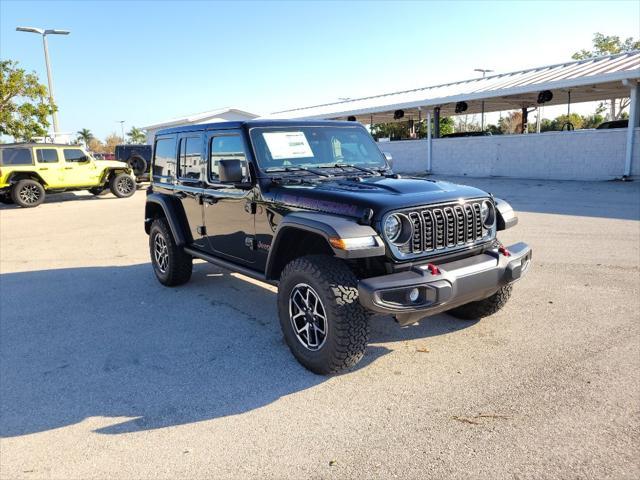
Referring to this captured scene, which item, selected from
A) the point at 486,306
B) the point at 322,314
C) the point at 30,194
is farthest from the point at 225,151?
the point at 30,194

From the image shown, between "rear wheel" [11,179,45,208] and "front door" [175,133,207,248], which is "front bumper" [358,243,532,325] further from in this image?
"rear wheel" [11,179,45,208]

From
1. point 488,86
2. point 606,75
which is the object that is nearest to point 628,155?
point 606,75

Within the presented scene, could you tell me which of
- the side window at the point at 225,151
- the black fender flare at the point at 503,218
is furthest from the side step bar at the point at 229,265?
the black fender flare at the point at 503,218

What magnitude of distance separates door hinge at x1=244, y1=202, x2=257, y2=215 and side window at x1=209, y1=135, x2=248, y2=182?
25 cm

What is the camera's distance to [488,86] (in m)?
21.4

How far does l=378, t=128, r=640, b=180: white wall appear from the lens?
53.9 ft

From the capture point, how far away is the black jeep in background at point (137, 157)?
72.3 feet

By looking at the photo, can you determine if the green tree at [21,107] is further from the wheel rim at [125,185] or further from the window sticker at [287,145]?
the window sticker at [287,145]

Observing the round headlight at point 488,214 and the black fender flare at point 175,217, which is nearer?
the round headlight at point 488,214

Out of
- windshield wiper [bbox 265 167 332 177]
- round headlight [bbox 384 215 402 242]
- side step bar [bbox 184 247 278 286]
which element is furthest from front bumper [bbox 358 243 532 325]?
windshield wiper [bbox 265 167 332 177]

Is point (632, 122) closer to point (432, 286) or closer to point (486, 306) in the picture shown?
point (486, 306)

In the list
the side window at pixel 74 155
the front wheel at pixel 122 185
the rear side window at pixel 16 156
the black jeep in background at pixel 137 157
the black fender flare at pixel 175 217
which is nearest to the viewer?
the black fender flare at pixel 175 217

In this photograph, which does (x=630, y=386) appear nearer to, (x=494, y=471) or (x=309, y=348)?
(x=494, y=471)

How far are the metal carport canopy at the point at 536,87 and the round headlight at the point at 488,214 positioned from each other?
378 inches
